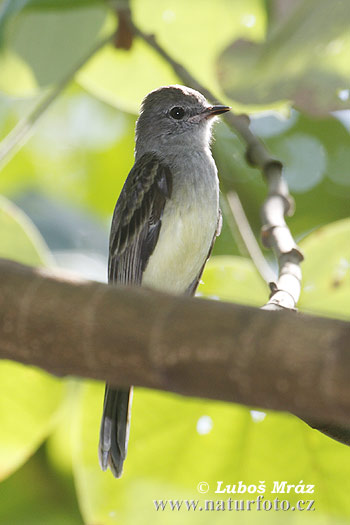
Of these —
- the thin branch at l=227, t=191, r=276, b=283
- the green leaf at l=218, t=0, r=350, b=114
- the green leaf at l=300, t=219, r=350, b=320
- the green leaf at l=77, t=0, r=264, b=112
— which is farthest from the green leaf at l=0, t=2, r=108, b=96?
the green leaf at l=300, t=219, r=350, b=320

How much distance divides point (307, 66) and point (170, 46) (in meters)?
0.83

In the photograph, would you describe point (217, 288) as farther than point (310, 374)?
Yes

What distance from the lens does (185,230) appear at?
297 cm

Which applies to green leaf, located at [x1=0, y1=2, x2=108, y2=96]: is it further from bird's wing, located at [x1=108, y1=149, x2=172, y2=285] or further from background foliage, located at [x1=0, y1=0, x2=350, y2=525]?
bird's wing, located at [x1=108, y1=149, x2=172, y2=285]

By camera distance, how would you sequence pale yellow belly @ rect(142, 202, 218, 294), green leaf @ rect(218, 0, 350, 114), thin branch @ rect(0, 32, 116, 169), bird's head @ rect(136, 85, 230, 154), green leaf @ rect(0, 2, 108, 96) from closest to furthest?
green leaf @ rect(218, 0, 350, 114), thin branch @ rect(0, 32, 116, 169), green leaf @ rect(0, 2, 108, 96), pale yellow belly @ rect(142, 202, 218, 294), bird's head @ rect(136, 85, 230, 154)

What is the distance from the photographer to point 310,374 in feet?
2.64

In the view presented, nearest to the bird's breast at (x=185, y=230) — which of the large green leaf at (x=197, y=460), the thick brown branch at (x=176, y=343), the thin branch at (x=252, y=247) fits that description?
the thin branch at (x=252, y=247)

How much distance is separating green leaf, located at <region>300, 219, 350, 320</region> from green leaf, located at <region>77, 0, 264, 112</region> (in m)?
0.71

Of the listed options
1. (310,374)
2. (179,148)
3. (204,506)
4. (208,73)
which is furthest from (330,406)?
(179,148)

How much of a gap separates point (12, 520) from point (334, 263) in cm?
202

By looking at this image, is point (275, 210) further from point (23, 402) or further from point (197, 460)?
point (23, 402)

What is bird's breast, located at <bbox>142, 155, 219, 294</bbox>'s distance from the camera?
297 cm

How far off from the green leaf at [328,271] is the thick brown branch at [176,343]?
158 cm

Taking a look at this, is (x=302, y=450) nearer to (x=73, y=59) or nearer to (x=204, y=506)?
(x=204, y=506)
